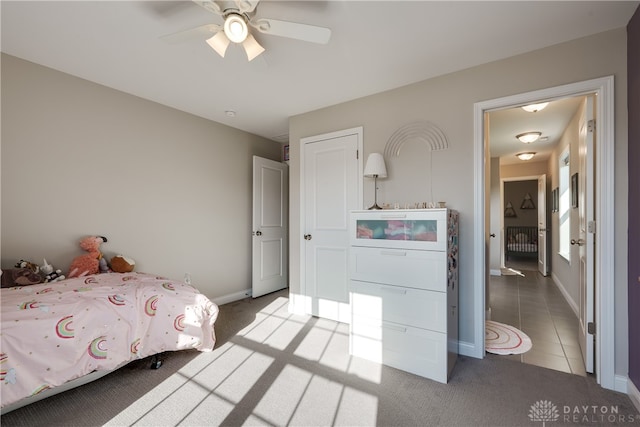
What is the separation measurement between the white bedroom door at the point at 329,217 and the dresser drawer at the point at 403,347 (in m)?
0.80

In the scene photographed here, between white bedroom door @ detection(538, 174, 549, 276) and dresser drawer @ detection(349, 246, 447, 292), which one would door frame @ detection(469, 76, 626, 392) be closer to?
dresser drawer @ detection(349, 246, 447, 292)

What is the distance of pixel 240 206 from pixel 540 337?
3.74 m

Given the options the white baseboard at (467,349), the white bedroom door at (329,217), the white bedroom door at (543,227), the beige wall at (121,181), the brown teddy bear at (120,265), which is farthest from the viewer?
the white bedroom door at (543,227)

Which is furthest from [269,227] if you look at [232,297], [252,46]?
[252,46]

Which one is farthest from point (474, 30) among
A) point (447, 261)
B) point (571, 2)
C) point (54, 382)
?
point (54, 382)

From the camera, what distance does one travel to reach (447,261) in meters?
2.06

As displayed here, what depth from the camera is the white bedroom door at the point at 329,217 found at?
3.17 meters

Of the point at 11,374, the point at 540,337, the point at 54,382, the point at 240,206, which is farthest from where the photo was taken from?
the point at 240,206

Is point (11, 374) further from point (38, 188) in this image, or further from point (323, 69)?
point (323, 69)

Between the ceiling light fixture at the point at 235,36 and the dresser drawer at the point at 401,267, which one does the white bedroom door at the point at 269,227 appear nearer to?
the dresser drawer at the point at 401,267

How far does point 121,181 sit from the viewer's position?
2.88m

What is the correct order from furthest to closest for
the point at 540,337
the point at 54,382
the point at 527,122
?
the point at 527,122 < the point at 540,337 < the point at 54,382

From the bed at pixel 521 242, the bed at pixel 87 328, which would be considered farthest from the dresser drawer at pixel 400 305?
the bed at pixel 521 242

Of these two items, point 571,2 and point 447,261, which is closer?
point 571,2
